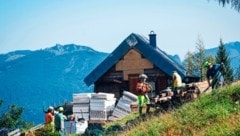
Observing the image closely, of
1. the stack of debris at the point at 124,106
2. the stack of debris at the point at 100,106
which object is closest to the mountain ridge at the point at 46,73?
the stack of debris at the point at 100,106

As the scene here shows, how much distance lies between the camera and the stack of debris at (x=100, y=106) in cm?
2375

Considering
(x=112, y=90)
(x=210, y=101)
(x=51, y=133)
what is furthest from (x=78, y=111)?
(x=210, y=101)

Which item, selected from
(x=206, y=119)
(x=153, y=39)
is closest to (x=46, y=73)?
(x=153, y=39)

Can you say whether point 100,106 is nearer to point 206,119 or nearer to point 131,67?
point 131,67

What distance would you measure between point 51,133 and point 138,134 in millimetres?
4279

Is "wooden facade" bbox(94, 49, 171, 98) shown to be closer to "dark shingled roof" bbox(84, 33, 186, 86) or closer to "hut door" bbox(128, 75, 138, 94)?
"hut door" bbox(128, 75, 138, 94)

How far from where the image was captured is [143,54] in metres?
26.5

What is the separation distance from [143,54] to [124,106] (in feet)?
13.2

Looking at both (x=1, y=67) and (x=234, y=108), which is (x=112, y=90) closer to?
(x=234, y=108)

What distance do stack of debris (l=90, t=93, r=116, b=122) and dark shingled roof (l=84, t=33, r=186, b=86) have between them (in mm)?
3218

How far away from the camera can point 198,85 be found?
18.8 m

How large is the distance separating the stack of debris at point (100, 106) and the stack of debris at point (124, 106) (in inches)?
15.8

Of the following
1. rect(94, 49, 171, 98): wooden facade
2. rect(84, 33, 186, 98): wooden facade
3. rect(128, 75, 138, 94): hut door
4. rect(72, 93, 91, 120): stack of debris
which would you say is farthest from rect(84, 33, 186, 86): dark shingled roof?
rect(72, 93, 91, 120): stack of debris

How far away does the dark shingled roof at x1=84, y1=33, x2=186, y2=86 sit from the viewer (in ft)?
84.3
